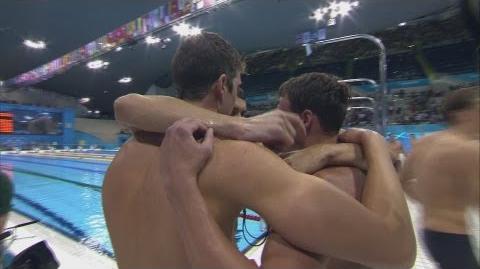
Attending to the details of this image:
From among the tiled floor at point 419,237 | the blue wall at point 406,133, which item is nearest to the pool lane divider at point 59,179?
the tiled floor at point 419,237

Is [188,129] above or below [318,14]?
below

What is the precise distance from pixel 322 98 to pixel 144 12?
37.3ft

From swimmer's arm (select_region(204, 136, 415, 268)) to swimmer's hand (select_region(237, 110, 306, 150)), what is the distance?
0.08 metres

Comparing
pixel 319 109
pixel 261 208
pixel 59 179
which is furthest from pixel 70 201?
pixel 261 208

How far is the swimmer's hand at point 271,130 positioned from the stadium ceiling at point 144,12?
30.3ft

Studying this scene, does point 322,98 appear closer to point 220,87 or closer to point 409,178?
point 220,87

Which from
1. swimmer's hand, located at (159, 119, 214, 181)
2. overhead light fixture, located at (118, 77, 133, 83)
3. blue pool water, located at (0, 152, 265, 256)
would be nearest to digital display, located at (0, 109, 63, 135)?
overhead light fixture, located at (118, 77, 133, 83)

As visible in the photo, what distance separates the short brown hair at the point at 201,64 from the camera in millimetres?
1015

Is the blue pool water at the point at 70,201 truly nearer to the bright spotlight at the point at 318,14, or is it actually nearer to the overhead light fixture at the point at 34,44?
the overhead light fixture at the point at 34,44

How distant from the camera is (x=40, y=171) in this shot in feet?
31.7

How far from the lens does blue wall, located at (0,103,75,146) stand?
57.9 ft

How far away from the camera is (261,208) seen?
77 cm

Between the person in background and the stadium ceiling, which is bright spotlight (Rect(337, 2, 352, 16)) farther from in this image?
the person in background

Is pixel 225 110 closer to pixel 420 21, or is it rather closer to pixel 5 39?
pixel 420 21
